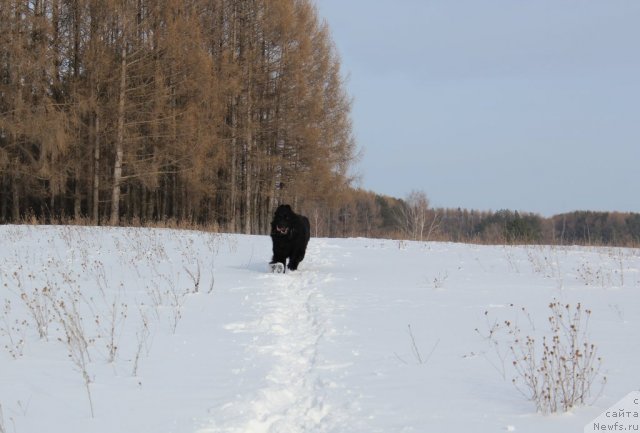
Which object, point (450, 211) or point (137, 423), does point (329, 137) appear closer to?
point (137, 423)

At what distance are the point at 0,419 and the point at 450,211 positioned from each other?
98.0 m

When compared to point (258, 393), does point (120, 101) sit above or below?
above

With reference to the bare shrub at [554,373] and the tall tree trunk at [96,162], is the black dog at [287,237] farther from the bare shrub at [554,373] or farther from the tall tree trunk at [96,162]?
the tall tree trunk at [96,162]

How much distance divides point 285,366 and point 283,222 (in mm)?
5249

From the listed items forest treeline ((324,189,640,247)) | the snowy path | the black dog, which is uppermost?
forest treeline ((324,189,640,247))

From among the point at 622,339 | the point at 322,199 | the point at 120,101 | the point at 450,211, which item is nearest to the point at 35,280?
the point at 622,339

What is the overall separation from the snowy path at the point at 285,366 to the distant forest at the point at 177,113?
33.9 ft

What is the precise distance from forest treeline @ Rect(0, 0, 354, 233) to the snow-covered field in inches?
391

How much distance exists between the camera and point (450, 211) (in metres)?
96.6

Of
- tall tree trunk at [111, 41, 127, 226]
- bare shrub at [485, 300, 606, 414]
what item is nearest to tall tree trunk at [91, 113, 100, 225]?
tall tree trunk at [111, 41, 127, 226]

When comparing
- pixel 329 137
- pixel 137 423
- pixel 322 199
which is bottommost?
pixel 137 423

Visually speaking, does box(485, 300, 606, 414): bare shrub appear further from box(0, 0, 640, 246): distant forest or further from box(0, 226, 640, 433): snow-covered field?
box(0, 0, 640, 246): distant forest

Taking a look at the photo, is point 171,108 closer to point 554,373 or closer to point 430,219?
point 554,373

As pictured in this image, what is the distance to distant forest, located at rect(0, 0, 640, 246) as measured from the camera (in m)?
17.3
